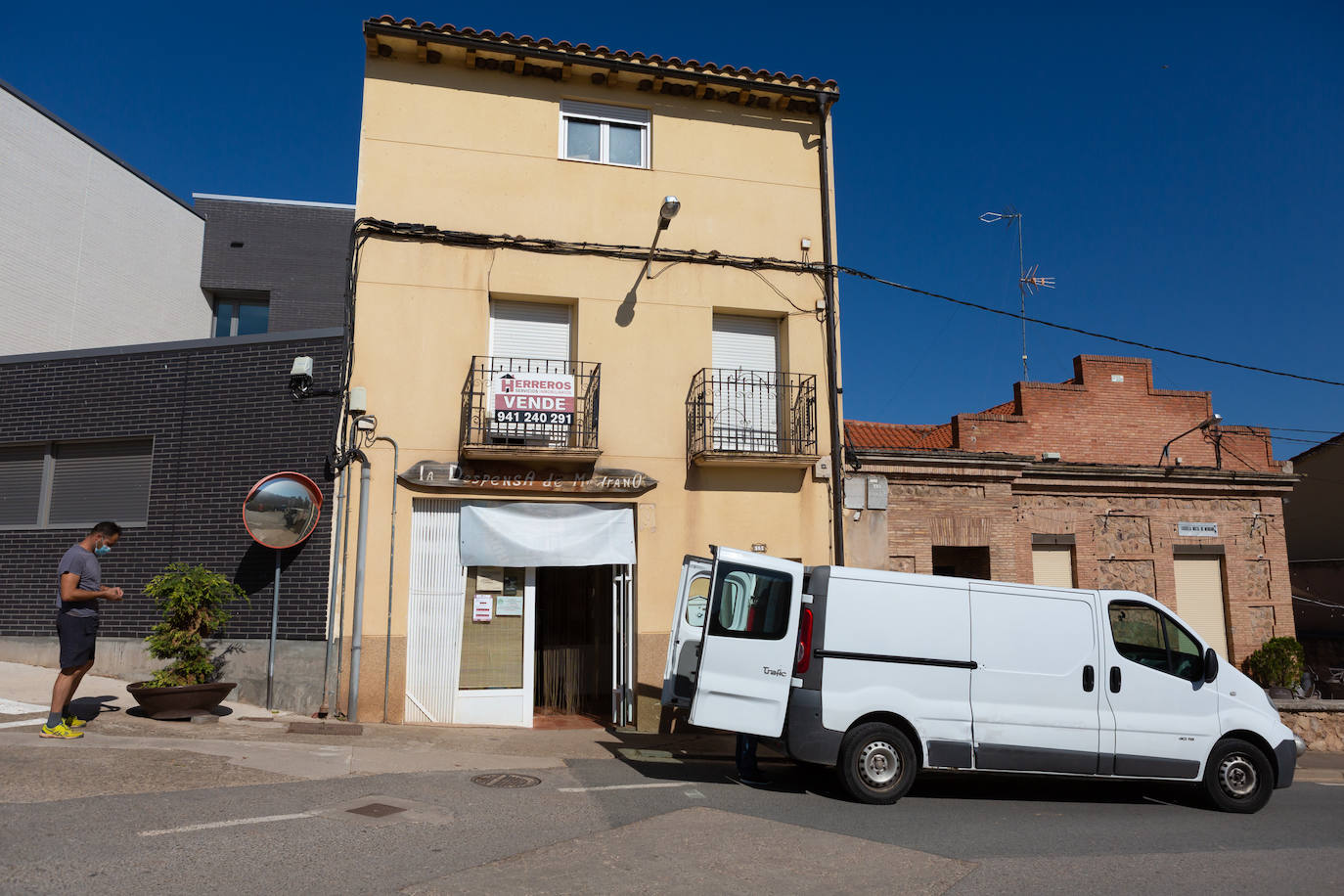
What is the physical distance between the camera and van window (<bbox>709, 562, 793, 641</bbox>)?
7.94m

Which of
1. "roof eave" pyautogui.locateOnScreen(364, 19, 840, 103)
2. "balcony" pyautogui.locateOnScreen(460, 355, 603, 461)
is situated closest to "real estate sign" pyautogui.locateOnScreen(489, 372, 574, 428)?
"balcony" pyautogui.locateOnScreen(460, 355, 603, 461)

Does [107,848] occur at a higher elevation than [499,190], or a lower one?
lower

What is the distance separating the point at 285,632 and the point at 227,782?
3.75 meters

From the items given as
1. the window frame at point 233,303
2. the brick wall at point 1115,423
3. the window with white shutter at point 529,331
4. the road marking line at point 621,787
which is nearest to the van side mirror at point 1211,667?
the road marking line at point 621,787

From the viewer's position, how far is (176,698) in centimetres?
892

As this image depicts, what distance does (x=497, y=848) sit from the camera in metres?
5.58

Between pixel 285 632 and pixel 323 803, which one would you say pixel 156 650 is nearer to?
pixel 285 632

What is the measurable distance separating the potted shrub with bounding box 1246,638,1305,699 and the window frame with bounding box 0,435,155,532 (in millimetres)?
16290

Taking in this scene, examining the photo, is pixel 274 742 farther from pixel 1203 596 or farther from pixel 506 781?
pixel 1203 596

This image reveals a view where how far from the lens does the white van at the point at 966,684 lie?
25.3 ft

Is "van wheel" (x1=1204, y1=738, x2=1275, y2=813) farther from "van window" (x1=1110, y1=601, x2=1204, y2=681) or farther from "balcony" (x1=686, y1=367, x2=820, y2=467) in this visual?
"balcony" (x1=686, y1=367, x2=820, y2=467)

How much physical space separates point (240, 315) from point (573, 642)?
11846 mm

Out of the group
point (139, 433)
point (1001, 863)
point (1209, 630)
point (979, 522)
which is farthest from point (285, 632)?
point (1209, 630)

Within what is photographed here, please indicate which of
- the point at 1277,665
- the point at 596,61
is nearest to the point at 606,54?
the point at 596,61
